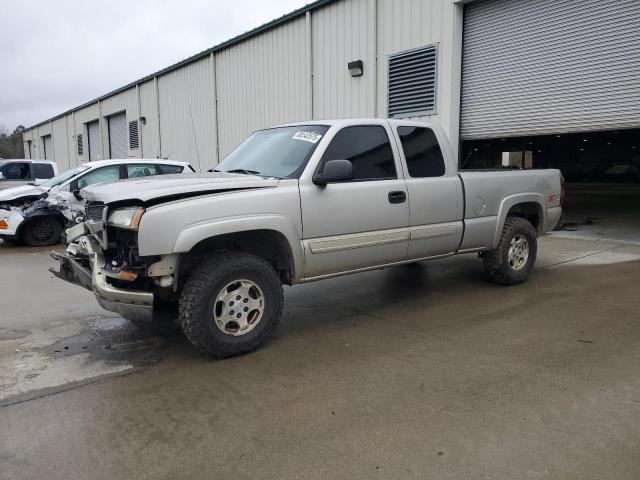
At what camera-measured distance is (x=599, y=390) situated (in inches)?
143

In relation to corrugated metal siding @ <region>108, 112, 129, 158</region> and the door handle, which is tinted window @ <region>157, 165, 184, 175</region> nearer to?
the door handle

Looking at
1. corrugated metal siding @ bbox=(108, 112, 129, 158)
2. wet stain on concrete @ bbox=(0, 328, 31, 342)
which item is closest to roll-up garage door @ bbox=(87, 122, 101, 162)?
corrugated metal siding @ bbox=(108, 112, 129, 158)

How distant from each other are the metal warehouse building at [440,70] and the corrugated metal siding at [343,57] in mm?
30

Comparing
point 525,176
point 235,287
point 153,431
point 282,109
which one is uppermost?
point 282,109

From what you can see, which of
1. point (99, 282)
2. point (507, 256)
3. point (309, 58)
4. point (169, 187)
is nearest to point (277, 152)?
point (169, 187)

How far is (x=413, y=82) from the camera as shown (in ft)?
38.7

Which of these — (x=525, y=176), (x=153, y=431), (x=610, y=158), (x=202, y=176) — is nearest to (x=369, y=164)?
(x=202, y=176)

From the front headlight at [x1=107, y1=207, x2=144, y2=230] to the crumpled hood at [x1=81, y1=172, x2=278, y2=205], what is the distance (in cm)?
8

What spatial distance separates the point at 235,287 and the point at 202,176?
1067 millimetres

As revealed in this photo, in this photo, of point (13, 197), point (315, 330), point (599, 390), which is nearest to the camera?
point (599, 390)

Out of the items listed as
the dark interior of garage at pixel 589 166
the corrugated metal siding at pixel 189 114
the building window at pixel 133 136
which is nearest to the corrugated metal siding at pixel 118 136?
the building window at pixel 133 136

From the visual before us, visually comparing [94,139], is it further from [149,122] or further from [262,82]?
[262,82]

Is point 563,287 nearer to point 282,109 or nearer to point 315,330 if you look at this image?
point 315,330

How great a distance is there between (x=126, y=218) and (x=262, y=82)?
13009 mm
